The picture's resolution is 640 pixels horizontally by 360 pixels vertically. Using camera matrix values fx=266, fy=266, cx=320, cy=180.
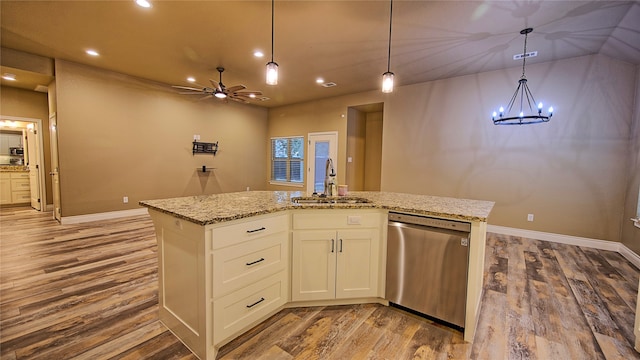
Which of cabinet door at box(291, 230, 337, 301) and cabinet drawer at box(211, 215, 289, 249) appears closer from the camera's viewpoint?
cabinet drawer at box(211, 215, 289, 249)

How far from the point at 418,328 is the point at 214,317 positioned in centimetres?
146

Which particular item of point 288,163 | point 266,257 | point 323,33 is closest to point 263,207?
point 266,257

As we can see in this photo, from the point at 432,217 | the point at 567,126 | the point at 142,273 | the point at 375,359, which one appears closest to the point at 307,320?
the point at 375,359

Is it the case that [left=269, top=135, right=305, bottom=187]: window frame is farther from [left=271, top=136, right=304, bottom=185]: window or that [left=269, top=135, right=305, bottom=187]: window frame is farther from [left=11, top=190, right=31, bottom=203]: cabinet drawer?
[left=11, top=190, right=31, bottom=203]: cabinet drawer

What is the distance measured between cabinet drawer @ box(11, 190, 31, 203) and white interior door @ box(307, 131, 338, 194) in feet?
22.3

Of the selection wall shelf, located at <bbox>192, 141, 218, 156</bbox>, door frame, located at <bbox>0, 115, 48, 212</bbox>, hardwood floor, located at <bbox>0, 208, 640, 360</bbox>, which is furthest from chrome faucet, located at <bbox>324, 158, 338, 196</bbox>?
door frame, located at <bbox>0, 115, 48, 212</bbox>

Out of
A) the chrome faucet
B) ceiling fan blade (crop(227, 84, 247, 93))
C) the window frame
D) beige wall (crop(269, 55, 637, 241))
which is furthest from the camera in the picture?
the window frame

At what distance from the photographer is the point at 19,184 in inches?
248

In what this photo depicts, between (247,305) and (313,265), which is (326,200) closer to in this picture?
(313,265)

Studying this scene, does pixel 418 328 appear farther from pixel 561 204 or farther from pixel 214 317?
pixel 561 204

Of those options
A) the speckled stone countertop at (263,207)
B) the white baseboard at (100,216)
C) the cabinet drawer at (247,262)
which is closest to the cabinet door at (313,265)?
the cabinet drawer at (247,262)

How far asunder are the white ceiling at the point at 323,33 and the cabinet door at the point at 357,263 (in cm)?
233

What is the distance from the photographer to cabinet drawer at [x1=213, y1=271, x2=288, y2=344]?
1.66m

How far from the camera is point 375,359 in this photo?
1.67 metres
